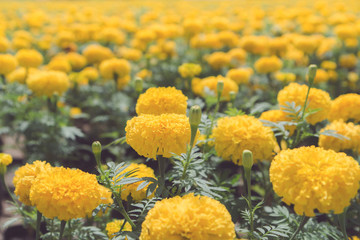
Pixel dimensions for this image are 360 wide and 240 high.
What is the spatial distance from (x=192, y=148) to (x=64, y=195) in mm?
519

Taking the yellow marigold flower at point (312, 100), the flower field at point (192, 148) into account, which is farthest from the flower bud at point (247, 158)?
the yellow marigold flower at point (312, 100)

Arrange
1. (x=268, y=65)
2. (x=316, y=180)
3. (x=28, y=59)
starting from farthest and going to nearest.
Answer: (x=268, y=65) → (x=28, y=59) → (x=316, y=180)

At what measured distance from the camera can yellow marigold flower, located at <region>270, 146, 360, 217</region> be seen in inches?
41.7

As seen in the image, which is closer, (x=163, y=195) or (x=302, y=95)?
(x=163, y=195)

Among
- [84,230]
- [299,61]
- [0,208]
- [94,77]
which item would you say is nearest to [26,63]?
[94,77]

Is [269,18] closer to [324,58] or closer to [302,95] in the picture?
[324,58]

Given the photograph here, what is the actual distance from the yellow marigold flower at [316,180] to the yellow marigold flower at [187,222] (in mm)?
239

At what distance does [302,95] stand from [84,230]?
120 centimetres

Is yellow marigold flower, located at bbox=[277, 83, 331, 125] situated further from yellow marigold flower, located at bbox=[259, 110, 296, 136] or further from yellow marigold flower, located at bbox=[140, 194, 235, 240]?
yellow marigold flower, located at bbox=[140, 194, 235, 240]

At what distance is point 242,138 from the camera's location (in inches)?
58.7

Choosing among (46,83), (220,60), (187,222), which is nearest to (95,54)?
(46,83)

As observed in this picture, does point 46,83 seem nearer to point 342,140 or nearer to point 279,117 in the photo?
point 279,117

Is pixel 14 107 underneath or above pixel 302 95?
underneath

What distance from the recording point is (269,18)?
6152 mm
